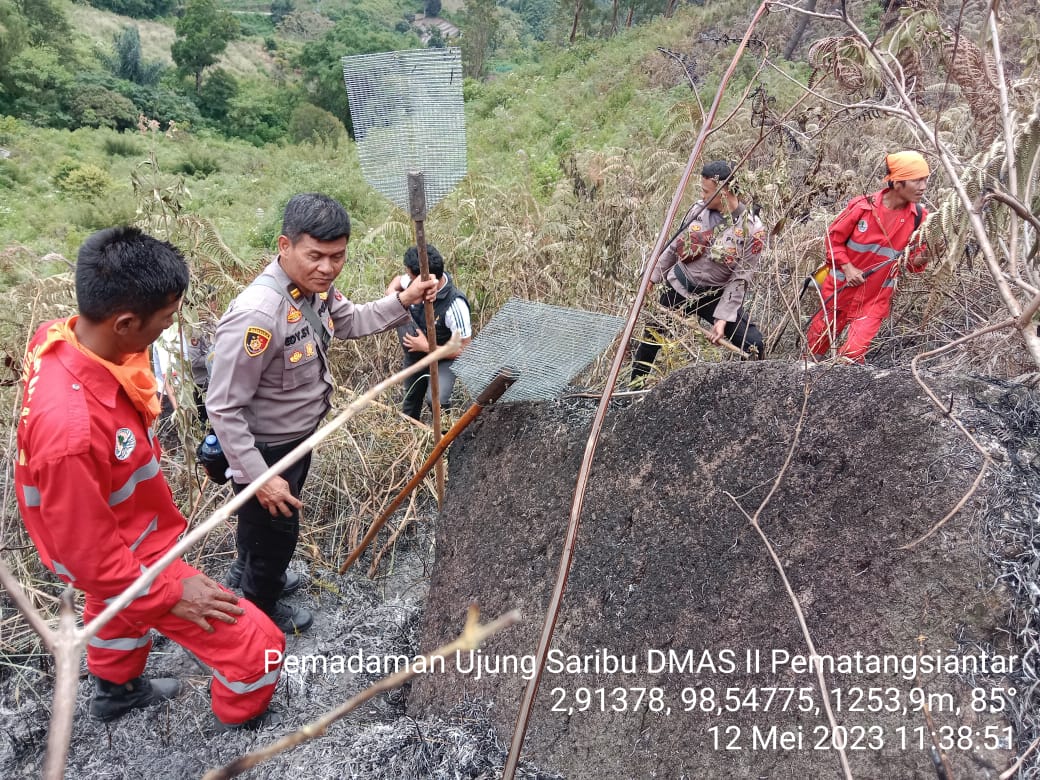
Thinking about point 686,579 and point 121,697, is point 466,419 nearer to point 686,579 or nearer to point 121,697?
point 686,579

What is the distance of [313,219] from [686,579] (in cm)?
150

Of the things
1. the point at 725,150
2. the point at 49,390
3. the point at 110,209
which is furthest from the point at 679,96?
the point at 49,390

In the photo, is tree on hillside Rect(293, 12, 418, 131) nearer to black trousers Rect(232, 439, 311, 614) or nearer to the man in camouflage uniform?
the man in camouflage uniform

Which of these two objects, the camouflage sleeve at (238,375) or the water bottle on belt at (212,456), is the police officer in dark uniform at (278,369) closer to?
the camouflage sleeve at (238,375)

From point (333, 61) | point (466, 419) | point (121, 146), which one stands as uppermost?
point (466, 419)

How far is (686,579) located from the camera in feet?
5.80

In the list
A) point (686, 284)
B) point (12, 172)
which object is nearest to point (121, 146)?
point (12, 172)

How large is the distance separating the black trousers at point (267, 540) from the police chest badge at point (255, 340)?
0.37 metres

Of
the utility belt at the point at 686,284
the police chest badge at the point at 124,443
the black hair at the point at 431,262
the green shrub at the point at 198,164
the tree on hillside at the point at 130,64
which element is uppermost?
the police chest badge at the point at 124,443

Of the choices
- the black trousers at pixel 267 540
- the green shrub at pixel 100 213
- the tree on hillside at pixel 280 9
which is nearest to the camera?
the black trousers at pixel 267 540

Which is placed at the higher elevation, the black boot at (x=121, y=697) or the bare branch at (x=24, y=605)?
the bare branch at (x=24, y=605)

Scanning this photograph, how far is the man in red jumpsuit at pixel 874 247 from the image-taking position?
3.32m

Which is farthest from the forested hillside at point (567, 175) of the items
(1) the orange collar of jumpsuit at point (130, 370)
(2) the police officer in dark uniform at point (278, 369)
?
(1) the orange collar of jumpsuit at point (130, 370)

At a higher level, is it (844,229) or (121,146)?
(844,229)
